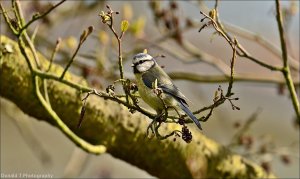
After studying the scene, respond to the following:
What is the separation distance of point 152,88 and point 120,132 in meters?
0.59

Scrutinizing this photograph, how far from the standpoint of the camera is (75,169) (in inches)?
109

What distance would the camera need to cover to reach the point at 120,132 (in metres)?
1.92

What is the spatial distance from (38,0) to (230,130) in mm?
1534

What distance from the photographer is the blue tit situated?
1374 millimetres

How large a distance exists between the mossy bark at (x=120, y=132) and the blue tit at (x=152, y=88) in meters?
0.38

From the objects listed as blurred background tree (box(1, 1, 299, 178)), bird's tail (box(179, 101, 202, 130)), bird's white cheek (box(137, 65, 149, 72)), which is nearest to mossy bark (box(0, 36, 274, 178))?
blurred background tree (box(1, 1, 299, 178))

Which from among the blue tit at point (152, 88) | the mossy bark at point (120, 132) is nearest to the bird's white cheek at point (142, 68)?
the blue tit at point (152, 88)

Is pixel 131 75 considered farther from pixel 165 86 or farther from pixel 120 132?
pixel 165 86

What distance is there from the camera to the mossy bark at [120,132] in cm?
182

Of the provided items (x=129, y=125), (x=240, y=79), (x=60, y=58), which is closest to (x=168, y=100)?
(x=129, y=125)

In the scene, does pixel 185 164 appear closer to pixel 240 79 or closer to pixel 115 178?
pixel 240 79

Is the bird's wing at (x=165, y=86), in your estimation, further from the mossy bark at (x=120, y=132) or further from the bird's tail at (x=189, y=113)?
the mossy bark at (x=120, y=132)

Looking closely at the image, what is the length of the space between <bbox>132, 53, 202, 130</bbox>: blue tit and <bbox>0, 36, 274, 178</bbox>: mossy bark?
38 cm

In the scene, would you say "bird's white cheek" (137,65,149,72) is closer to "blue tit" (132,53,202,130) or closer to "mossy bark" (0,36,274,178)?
"blue tit" (132,53,202,130)
